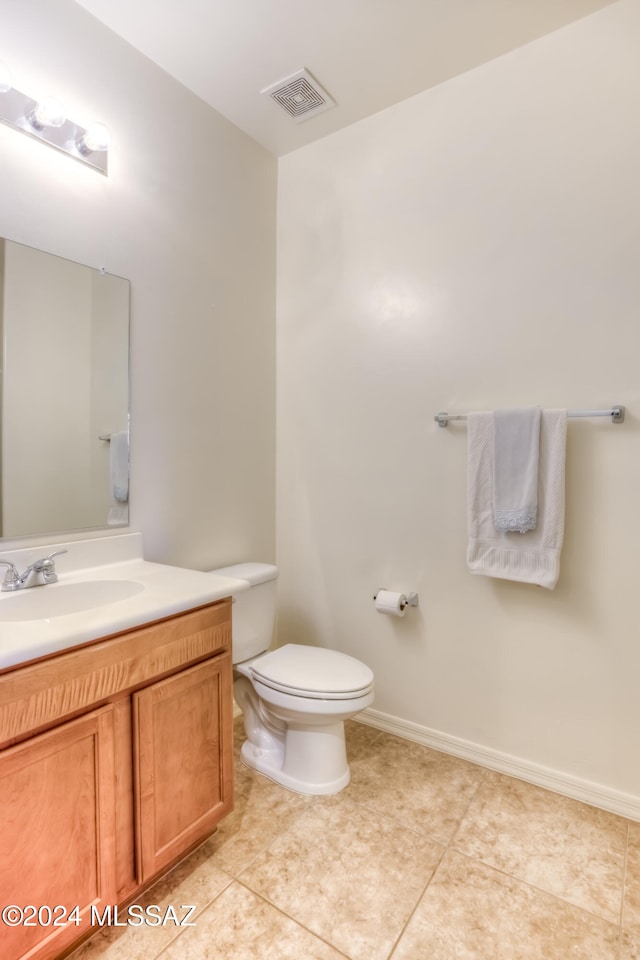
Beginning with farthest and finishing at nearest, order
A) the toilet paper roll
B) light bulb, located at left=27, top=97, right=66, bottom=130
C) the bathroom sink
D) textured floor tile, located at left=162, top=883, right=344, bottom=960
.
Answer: the toilet paper roll
light bulb, located at left=27, top=97, right=66, bottom=130
the bathroom sink
textured floor tile, located at left=162, top=883, right=344, bottom=960

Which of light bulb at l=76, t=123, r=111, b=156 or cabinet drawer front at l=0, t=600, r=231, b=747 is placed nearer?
cabinet drawer front at l=0, t=600, r=231, b=747

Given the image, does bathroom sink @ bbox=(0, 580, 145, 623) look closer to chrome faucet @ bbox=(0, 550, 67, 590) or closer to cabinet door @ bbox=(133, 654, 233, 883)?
chrome faucet @ bbox=(0, 550, 67, 590)

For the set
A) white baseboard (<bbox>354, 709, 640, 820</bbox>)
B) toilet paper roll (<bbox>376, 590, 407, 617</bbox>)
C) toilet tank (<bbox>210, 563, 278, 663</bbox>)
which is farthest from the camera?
toilet paper roll (<bbox>376, 590, 407, 617</bbox>)

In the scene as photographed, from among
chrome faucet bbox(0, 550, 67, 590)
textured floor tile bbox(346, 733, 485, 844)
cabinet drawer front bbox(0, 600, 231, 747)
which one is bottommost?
textured floor tile bbox(346, 733, 485, 844)

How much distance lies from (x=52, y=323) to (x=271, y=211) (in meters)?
1.33

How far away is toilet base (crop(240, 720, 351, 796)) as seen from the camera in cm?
177

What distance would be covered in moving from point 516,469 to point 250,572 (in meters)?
1.09

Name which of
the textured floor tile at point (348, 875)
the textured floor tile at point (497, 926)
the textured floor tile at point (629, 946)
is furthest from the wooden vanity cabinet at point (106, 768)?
the textured floor tile at point (629, 946)

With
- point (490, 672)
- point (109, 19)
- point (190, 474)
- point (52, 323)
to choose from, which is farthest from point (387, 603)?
point (109, 19)

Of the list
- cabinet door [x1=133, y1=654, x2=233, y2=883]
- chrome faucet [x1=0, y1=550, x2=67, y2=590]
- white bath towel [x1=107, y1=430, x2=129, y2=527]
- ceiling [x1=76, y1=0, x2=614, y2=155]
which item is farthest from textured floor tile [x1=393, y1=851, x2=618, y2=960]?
ceiling [x1=76, y1=0, x2=614, y2=155]

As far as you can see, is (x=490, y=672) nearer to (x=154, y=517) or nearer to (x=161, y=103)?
(x=154, y=517)

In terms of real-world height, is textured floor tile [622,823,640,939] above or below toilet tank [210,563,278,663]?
below

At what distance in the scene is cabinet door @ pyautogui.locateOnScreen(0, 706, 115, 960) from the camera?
993 mm

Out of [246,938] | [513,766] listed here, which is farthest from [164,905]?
[513,766]
